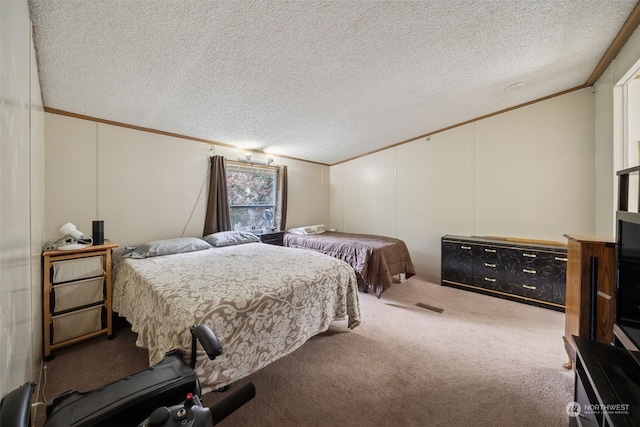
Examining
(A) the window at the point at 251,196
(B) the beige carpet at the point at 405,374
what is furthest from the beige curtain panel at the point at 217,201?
(B) the beige carpet at the point at 405,374

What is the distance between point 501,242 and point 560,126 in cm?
173

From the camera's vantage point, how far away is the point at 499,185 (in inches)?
142

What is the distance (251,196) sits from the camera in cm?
439

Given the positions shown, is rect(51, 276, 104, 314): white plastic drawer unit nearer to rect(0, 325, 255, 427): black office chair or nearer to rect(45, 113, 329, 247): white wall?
rect(45, 113, 329, 247): white wall

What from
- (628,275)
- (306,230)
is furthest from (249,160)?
(628,275)

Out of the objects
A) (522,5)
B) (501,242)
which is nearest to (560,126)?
(501,242)

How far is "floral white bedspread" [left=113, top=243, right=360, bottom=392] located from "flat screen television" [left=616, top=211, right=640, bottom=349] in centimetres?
167

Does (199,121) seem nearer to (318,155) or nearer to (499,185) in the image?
(318,155)

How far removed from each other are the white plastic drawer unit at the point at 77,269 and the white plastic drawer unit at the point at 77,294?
44 mm

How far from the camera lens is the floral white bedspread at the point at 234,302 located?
142 cm

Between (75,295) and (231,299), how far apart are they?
1.79 m

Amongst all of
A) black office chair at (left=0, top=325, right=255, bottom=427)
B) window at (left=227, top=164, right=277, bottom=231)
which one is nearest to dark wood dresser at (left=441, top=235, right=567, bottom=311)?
window at (left=227, top=164, right=277, bottom=231)

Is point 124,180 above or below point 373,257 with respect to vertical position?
above

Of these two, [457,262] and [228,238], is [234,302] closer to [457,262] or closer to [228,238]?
[228,238]
